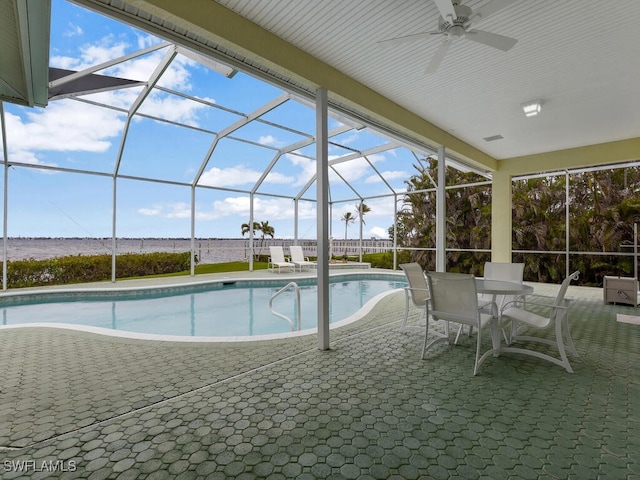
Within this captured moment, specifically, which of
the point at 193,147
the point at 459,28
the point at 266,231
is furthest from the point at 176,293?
the point at 459,28

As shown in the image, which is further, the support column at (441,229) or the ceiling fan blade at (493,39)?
the support column at (441,229)

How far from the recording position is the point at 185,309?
6797 mm

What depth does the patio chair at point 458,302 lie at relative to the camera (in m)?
3.00

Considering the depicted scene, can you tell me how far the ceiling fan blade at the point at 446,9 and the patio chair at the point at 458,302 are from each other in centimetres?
222

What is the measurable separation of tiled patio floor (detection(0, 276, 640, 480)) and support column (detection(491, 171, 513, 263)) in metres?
5.10

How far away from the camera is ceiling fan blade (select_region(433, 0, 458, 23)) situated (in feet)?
8.09

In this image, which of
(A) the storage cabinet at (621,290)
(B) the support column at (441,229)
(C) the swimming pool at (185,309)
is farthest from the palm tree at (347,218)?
(A) the storage cabinet at (621,290)

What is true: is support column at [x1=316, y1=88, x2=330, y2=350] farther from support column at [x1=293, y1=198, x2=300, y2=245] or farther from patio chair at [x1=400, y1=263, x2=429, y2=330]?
support column at [x1=293, y1=198, x2=300, y2=245]

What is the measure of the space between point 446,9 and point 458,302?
258 centimetres

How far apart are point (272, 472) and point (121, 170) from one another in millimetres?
9117

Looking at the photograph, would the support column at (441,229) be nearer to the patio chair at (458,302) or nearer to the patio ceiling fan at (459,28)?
the patio chair at (458,302)

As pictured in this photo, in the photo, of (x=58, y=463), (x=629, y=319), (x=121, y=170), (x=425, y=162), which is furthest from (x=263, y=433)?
(x=425, y=162)

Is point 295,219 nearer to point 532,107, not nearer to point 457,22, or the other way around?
point 532,107

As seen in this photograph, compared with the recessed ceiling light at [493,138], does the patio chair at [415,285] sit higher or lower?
lower
